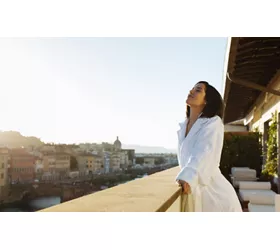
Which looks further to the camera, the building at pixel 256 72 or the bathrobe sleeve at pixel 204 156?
the building at pixel 256 72

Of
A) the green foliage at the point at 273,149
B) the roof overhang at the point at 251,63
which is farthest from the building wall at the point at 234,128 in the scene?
the green foliage at the point at 273,149

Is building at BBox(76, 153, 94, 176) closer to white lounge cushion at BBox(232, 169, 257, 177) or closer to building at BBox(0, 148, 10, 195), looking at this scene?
building at BBox(0, 148, 10, 195)

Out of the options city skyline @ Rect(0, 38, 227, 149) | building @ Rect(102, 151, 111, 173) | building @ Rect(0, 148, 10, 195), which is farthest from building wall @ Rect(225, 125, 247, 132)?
building @ Rect(0, 148, 10, 195)

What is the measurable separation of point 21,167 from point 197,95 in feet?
10.6

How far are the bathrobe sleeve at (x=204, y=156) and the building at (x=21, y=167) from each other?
8.88 ft

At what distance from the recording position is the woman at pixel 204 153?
167cm

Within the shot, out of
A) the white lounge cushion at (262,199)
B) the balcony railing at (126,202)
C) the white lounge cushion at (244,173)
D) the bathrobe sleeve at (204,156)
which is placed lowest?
the white lounge cushion at (262,199)

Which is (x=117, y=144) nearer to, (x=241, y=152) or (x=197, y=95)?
(x=241, y=152)

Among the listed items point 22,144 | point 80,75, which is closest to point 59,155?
point 80,75

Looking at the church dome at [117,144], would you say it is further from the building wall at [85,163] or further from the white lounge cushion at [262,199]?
the white lounge cushion at [262,199]

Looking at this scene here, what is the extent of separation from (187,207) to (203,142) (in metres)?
0.32

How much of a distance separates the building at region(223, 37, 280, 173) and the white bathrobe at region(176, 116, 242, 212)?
204cm

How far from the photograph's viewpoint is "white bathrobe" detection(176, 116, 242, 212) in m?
1.67
